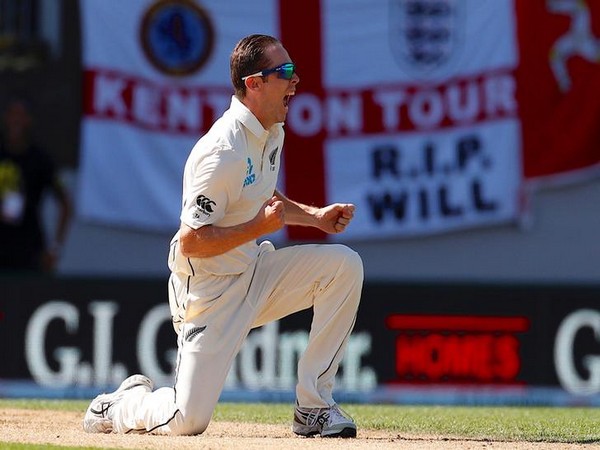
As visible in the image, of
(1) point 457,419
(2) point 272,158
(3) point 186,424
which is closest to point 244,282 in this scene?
(2) point 272,158

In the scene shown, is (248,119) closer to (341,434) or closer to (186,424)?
(186,424)

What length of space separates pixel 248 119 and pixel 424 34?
9.14m

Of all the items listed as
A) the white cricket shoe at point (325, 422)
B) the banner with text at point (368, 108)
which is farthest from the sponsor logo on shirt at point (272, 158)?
the banner with text at point (368, 108)

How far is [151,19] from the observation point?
52.2ft

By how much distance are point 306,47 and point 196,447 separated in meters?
9.63

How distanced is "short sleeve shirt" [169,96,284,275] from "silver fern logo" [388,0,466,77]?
8778mm

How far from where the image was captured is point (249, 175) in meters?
7.17

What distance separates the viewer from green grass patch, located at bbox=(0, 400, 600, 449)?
783 centimetres

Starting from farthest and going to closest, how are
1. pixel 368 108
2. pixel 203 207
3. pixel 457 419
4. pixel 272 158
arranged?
pixel 368 108
pixel 457 419
pixel 272 158
pixel 203 207

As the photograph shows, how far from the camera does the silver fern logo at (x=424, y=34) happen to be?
630 inches

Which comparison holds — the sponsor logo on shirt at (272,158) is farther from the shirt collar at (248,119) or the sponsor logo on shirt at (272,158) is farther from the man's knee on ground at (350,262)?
the man's knee on ground at (350,262)

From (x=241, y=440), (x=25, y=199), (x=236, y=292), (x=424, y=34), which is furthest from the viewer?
(x=424, y=34)

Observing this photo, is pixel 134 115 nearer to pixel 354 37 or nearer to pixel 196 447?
pixel 354 37

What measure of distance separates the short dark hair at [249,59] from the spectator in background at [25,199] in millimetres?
8798
